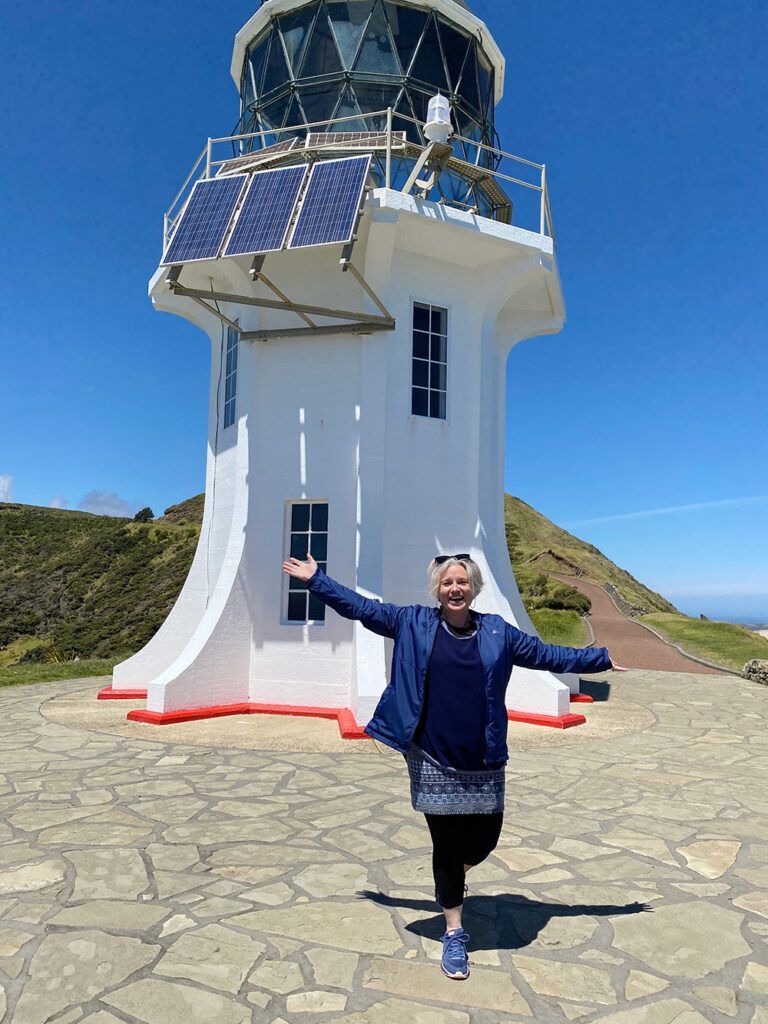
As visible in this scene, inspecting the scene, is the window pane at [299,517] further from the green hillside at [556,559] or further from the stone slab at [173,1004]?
the green hillside at [556,559]

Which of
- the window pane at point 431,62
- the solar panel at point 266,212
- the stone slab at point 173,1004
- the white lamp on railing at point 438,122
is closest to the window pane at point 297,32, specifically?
the window pane at point 431,62

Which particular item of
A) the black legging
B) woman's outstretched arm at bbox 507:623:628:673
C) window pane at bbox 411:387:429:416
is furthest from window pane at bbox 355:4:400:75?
the black legging

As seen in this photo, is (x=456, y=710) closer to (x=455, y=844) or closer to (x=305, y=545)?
(x=455, y=844)

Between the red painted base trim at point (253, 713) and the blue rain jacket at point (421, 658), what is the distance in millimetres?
4959

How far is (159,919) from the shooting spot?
360 cm

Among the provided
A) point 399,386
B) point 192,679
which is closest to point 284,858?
point 192,679

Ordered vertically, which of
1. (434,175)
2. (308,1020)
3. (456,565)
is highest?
(434,175)

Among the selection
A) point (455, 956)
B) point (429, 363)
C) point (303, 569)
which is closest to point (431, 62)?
point (429, 363)

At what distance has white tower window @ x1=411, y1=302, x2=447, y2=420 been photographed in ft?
32.9

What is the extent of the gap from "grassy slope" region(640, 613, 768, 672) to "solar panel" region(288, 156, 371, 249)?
1302 cm

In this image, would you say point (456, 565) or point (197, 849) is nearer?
point (456, 565)

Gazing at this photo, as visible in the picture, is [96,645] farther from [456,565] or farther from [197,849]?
[456,565]

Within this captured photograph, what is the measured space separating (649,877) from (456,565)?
8.32ft

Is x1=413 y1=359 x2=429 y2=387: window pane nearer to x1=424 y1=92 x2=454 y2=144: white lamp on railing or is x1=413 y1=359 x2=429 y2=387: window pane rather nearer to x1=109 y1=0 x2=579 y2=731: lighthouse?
x1=109 y1=0 x2=579 y2=731: lighthouse
